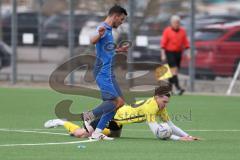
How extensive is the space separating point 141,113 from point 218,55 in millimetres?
13580

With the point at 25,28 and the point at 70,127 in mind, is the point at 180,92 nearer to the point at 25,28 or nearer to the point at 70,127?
the point at 25,28

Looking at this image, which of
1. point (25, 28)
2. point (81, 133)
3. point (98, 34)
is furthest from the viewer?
point (25, 28)

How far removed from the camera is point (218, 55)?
27.1 meters

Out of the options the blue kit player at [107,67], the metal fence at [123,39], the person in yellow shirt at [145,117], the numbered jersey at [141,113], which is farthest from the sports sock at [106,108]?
the metal fence at [123,39]

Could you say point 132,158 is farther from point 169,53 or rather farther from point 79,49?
point 79,49

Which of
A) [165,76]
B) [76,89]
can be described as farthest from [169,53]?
[76,89]

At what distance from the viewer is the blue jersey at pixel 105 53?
13.4m

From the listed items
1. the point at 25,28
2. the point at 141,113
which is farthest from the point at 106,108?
the point at 25,28

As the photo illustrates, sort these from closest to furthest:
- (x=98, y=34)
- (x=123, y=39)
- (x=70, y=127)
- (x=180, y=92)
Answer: (x=98, y=34), (x=70, y=127), (x=180, y=92), (x=123, y=39)

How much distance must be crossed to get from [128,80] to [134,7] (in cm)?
265

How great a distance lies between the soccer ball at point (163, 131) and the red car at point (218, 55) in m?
13.1

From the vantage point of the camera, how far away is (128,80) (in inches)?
1005

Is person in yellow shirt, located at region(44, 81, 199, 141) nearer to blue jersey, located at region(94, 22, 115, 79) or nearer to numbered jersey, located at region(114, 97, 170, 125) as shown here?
numbered jersey, located at region(114, 97, 170, 125)

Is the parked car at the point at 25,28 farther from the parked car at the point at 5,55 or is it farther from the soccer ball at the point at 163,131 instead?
the soccer ball at the point at 163,131
